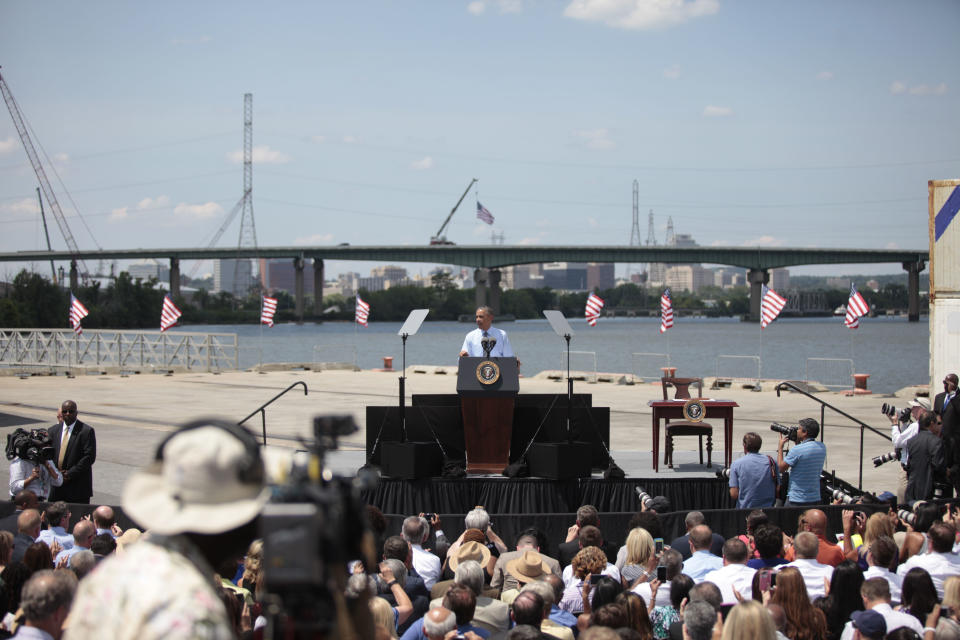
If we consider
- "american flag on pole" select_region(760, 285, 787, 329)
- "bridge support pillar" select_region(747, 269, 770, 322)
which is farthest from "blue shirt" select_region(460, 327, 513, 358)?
"bridge support pillar" select_region(747, 269, 770, 322)

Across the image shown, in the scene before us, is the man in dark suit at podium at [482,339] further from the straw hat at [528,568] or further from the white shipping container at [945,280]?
the white shipping container at [945,280]

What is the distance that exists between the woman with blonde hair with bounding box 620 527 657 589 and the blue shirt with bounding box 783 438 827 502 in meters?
3.65

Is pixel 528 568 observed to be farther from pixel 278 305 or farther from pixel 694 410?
pixel 278 305

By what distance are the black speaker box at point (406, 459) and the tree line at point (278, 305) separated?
54621 millimetres

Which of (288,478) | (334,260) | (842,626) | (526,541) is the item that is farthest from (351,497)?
(334,260)

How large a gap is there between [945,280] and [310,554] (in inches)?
573

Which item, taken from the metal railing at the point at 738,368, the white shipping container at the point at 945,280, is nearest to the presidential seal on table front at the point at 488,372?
the white shipping container at the point at 945,280

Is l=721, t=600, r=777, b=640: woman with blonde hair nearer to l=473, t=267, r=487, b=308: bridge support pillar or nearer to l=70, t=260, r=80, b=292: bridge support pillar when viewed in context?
l=473, t=267, r=487, b=308: bridge support pillar

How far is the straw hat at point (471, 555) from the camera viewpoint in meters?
7.20

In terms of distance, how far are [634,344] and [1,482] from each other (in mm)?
87871

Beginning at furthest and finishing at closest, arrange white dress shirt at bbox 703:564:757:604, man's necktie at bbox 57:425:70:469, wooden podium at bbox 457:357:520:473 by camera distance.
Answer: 1. wooden podium at bbox 457:357:520:473
2. man's necktie at bbox 57:425:70:469
3. white dress shirt at bbox 703:564:757:604

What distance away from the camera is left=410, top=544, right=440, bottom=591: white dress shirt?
7.16 metres

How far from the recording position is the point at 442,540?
28.0 ft

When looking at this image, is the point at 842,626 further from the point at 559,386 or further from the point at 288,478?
the point at 559,386
